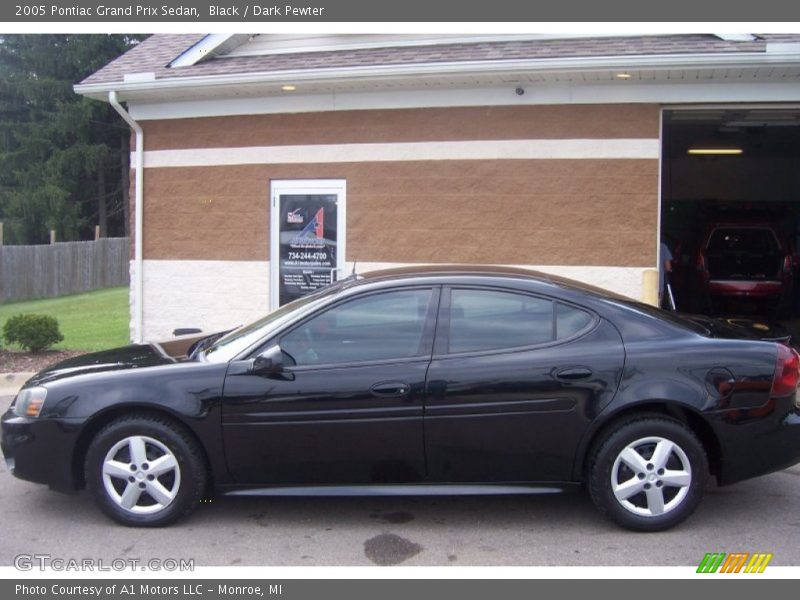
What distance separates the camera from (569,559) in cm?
455

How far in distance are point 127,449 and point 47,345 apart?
638cm

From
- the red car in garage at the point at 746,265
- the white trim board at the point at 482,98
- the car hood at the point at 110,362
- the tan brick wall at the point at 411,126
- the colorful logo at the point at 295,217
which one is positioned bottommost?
the car hood at the point at 110,362

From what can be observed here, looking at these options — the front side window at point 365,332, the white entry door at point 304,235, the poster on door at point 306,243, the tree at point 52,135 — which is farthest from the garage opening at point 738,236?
the tree at point 52,135

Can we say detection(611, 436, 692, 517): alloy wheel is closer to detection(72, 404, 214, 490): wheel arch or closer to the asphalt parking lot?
the asphalt parking lot

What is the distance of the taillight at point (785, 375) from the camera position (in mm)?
4867

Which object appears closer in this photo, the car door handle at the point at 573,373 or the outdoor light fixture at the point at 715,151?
the car door handle at the point at 573,373

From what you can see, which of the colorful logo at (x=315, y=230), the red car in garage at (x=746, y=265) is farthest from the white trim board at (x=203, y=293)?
the red car in garage at (x=746, y=265)

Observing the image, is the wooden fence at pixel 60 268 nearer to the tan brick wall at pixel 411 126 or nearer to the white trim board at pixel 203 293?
the white trim board at pixel 203 293

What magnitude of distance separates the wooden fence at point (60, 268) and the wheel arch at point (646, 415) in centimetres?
2157

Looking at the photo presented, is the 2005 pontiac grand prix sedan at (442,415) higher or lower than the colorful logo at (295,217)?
lower

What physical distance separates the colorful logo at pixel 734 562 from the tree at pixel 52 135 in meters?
34.9

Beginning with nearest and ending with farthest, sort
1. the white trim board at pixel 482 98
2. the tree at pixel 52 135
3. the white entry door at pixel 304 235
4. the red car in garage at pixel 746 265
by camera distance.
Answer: the white trim board at pixel 482 98
the white entry door at pixel 304 235
the red car in garage at pixel 746 265
the tree at pixel 52 135

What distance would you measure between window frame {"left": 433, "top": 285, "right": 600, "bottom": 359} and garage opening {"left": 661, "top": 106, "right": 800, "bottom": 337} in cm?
507

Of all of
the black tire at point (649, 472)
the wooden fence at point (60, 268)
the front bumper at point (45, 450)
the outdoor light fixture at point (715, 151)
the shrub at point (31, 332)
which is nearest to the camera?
the black tire at point (649, 472)
